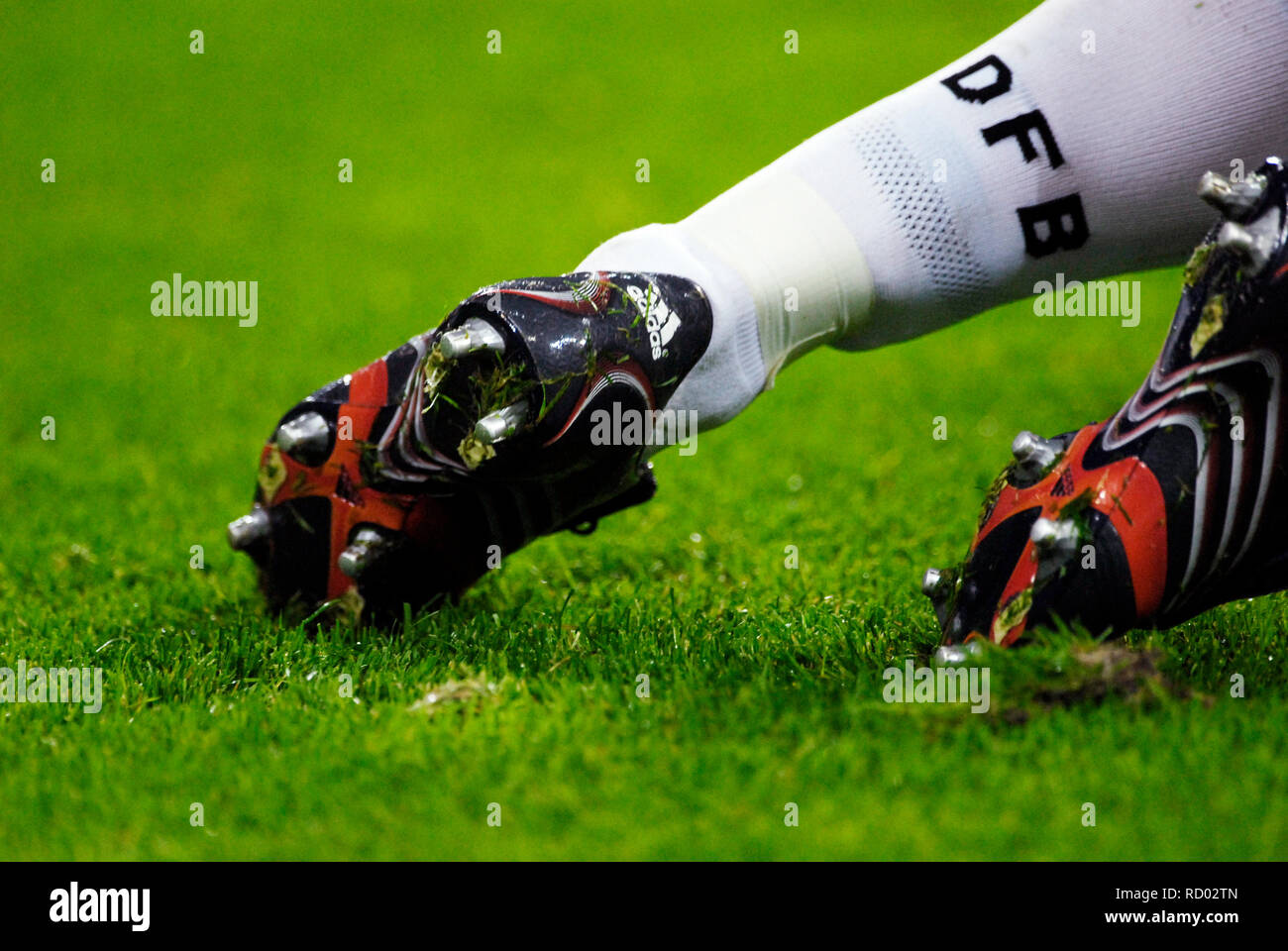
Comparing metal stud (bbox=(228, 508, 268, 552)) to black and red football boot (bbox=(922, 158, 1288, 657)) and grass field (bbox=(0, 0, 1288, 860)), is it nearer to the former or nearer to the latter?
grass field (bbox=(0, 0, 1288, 860))

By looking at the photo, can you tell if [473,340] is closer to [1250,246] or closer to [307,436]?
[307,436]

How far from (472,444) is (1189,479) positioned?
0.95 meters

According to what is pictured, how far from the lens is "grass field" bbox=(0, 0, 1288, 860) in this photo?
63.4 inches

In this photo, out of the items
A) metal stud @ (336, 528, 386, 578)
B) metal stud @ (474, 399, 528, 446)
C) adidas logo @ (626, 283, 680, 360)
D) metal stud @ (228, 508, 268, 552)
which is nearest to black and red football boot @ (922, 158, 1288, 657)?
adidas logo @ (626, 283, 680, 360)

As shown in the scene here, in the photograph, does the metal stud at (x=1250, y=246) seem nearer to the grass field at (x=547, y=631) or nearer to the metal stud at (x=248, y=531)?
the grass field at (x=547, y=631)

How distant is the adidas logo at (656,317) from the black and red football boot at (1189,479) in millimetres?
559

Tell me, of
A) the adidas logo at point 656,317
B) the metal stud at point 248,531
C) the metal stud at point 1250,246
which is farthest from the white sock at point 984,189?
the metal stud at point 248,531

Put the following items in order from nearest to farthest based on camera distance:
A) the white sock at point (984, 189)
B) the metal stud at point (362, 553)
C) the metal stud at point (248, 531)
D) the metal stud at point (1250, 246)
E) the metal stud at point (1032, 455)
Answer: the metal stud at point (1250, 246), the metal stud at point (1032, 455), the white sock at point (984, 189), the metal stud at point (362, 553), the metal stud at point (248, 531)

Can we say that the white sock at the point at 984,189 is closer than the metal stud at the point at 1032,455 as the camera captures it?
No

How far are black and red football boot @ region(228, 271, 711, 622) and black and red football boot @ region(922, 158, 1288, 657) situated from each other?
1.91ft

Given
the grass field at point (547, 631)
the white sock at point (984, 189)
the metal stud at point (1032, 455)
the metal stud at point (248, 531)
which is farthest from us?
the metal stud at point (248, 531)

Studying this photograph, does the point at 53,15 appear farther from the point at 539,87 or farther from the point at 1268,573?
the point at 1268,573

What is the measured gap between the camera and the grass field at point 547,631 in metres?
1.61

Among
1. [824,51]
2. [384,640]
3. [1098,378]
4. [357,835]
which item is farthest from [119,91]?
[357,835]
